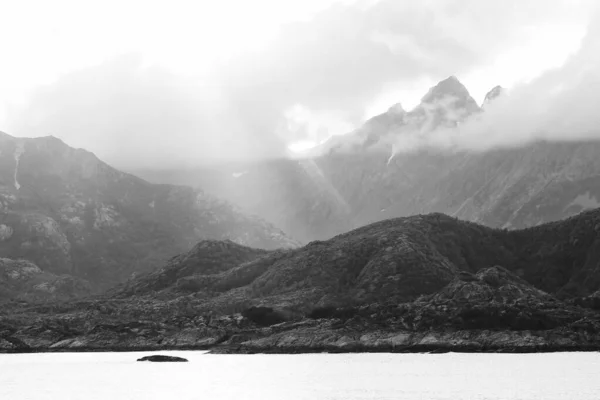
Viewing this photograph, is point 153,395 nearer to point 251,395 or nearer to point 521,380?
point 251,395

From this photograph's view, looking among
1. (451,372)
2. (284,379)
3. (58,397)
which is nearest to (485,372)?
(451,372)

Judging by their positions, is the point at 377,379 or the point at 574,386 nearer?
the point at 574,386

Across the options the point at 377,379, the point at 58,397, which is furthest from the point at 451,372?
the point at 58,397

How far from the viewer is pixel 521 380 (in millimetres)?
173375

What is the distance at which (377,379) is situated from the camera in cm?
18612

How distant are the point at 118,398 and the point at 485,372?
8587cm

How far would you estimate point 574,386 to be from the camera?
524ft

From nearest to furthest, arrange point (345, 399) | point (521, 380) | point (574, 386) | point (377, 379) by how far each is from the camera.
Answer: point (345, 399)
point (574, 386)
point (521, 380)
point (377, 379)

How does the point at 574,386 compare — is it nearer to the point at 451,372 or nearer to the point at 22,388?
the point at 451,372

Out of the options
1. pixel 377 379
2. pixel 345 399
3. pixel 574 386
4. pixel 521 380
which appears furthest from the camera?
pixel 377 379

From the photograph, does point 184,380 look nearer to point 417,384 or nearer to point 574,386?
point 417,384

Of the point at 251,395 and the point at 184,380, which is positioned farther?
the point at 184,380

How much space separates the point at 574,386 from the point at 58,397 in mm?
101595

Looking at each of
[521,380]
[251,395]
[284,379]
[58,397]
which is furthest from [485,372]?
[58,397]
